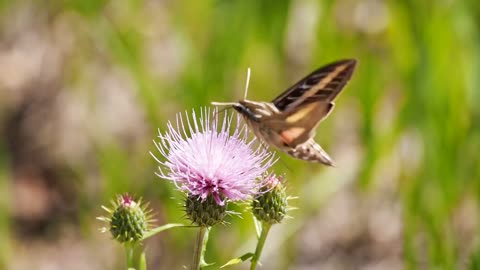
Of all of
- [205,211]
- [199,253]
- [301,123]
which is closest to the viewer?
[199,253]

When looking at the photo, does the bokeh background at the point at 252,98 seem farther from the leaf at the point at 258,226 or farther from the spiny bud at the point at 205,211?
the spiny bud at the point at 205,211

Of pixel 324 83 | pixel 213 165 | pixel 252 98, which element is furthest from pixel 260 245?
pixel 252 98

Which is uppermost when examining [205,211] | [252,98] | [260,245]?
[252,98]

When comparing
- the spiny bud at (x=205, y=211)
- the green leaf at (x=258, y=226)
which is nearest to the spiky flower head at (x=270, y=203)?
the green leaf at (x=258, y=226)

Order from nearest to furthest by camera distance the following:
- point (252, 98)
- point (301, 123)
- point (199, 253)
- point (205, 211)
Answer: point (199, 253)
point (205, 211)
point (301, 123)
point (252, 98)

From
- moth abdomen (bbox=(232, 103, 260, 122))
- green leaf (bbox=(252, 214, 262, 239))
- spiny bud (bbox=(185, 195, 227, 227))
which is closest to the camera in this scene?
spiny bud (bbox=(185, 195, 227, 227))

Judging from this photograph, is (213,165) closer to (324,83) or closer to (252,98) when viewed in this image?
(324,83)

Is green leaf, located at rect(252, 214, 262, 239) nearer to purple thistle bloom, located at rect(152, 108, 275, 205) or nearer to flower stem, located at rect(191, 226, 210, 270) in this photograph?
purple thistle bloom, located at rect(152, 108, 275, 205)

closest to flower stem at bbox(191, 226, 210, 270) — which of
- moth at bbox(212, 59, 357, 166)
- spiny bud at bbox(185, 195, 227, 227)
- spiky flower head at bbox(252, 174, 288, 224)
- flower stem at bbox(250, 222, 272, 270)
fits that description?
spiny bud at bbox(185, 195, 227, 227)
